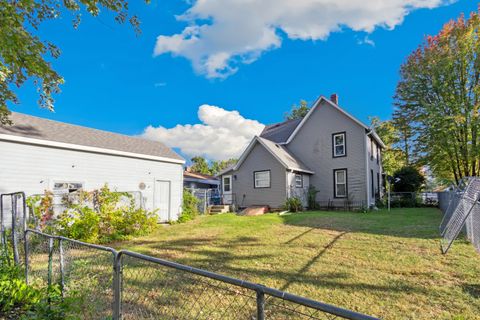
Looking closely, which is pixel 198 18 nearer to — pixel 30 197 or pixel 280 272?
pixel 30 197

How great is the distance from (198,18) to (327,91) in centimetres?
1212

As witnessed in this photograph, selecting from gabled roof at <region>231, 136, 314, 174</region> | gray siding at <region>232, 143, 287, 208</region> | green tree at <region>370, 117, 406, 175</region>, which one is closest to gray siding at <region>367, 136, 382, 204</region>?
gabled roof at <region>231, 136, 314, 174</region>

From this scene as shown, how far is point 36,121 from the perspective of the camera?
36.9 feet

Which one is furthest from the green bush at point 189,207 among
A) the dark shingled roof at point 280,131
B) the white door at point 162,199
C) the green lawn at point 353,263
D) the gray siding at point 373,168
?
the gray siding at point 373,168

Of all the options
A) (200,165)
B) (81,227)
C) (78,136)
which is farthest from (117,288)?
(200,165)

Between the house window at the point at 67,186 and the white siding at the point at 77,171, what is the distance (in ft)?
0.48

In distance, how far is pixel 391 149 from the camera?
99.0ft

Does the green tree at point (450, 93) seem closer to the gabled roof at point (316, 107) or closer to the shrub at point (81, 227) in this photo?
the gabled roof at point (316, 107)

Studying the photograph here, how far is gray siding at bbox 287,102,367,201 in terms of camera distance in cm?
1691

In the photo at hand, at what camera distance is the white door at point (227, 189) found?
63.2 ft

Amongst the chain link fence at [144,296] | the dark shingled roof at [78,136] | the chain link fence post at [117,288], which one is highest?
the dark shingled roof at [78,136]

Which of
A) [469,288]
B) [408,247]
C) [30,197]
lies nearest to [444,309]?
[469,288]

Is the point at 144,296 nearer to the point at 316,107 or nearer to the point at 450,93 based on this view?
the point at 316,107

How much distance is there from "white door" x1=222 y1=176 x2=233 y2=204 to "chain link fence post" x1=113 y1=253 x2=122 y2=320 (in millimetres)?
16514
